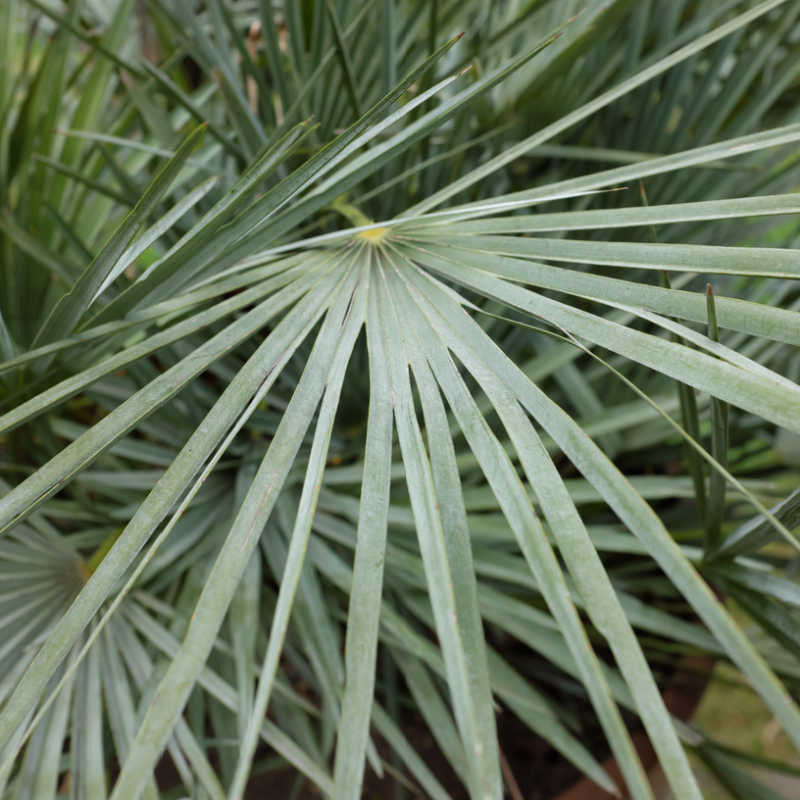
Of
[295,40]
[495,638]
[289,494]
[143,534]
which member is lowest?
[495,638]

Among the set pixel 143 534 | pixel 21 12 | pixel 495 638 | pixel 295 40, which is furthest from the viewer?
pixel 21 12

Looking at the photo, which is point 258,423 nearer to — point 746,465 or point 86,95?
point 86,95

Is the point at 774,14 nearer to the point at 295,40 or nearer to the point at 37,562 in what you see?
the point at 295,40

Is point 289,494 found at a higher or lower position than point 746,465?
higher

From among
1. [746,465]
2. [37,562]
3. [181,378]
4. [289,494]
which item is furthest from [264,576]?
[746,465]

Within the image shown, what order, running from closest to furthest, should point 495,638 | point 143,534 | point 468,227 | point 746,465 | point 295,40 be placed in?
point 143,534 → point 468,227 → point 295,40 → point 746,465 → point 495,638

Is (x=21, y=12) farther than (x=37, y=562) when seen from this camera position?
Yes
